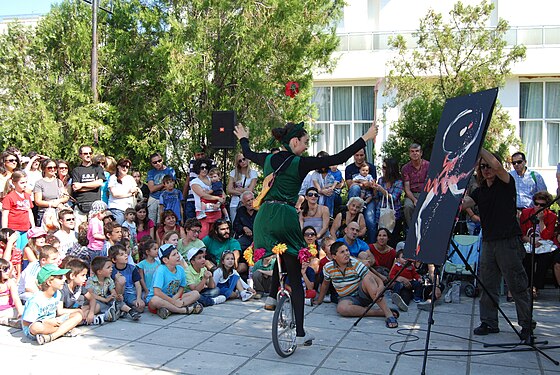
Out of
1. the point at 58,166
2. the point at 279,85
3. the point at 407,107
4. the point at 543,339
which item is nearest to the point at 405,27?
the point at 279,85

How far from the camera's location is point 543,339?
6457 millimetres

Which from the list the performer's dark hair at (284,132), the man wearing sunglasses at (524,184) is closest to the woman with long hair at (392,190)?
the man wearing sunglasses at (524,184)

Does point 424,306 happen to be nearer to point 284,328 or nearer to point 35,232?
point 284,328

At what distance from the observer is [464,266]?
869cm

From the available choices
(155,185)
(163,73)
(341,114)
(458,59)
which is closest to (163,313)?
(155,185)

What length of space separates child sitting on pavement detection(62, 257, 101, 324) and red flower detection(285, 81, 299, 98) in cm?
806

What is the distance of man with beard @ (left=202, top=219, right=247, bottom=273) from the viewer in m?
9.10

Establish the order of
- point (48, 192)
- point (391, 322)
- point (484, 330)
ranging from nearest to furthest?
point (484, 330), point (391, 322), point (48, 192)

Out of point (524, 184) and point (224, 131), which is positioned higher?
point (224, 131)

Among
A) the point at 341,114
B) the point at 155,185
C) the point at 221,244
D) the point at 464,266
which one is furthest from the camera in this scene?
the point at 341,114

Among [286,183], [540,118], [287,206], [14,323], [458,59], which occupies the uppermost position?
[458,59]

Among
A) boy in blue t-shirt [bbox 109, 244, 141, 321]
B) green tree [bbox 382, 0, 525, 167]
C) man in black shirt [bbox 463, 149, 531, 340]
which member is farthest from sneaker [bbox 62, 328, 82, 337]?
green tree [bbox 382, 0, 525, 167]

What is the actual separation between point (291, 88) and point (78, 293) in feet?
27.1

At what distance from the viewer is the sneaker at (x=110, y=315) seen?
276 inches
